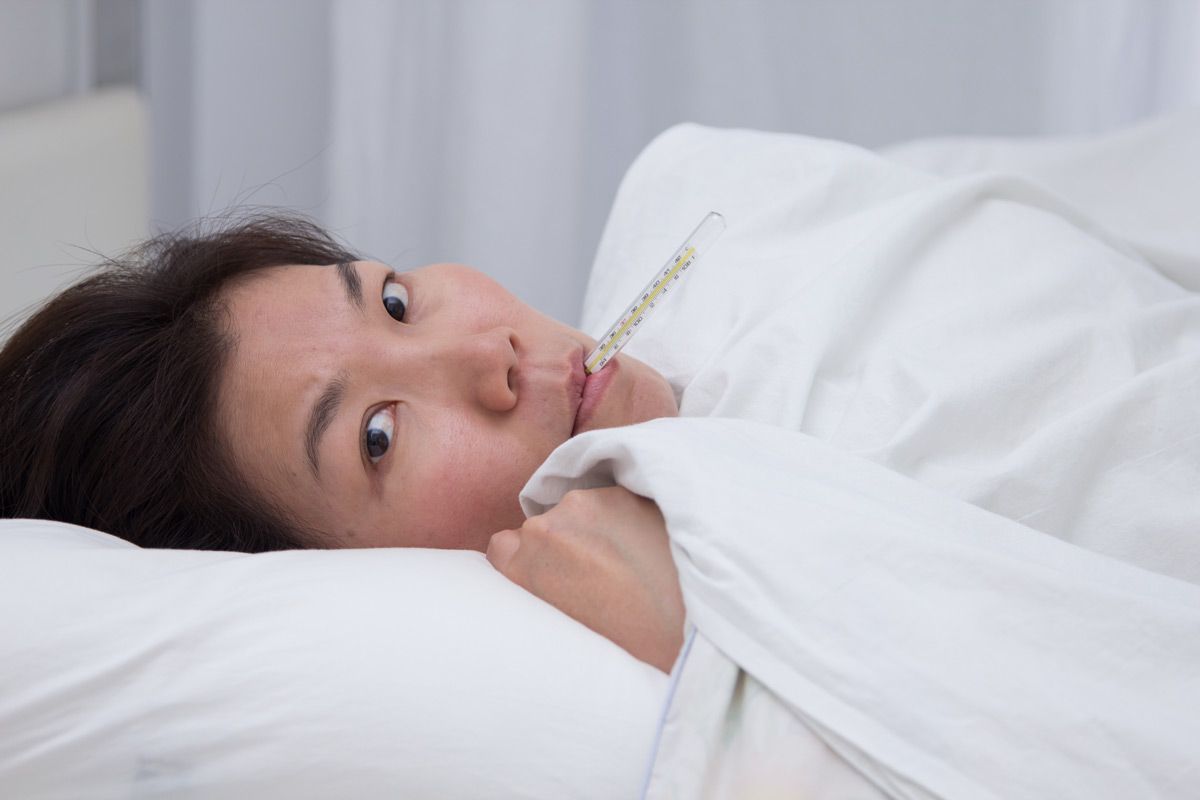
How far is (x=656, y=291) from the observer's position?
0.92m

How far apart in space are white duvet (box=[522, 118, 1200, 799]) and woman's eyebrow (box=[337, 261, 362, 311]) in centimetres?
23

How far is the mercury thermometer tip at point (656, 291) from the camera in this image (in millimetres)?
868

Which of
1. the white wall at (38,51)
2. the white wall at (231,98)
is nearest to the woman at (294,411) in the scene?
the white wall at (38,51)

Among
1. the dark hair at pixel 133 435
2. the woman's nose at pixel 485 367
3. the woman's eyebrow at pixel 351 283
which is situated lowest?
the dark hair at pixel 133 435

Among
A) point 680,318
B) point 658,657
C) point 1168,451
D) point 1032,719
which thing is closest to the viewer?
point 1032,719

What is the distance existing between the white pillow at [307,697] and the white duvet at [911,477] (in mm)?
58

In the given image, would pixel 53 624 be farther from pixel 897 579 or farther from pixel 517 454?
pixel 897 579

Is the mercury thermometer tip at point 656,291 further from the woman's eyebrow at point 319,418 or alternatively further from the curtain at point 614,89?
the curtain at point 614,89

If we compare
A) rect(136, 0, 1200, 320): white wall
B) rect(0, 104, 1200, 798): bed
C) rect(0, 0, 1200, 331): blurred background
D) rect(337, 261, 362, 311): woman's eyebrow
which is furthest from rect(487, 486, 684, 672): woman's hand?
rect(136, 0, 1200, 320): white wall

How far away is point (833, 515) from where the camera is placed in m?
0.57

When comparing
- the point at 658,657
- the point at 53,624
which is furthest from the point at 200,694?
the point at 658,657

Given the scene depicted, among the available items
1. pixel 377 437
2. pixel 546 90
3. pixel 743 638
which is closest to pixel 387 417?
pixel 377 437

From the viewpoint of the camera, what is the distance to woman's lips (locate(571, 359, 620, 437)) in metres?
0.84

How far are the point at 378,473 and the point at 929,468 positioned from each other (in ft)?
1.27
